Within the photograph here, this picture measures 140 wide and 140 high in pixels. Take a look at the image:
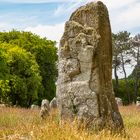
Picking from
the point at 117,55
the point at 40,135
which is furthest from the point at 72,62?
the point at 117,55

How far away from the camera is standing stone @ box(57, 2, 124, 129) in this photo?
47.1 feet

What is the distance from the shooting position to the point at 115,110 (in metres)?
14.9

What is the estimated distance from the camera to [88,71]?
1450 cm

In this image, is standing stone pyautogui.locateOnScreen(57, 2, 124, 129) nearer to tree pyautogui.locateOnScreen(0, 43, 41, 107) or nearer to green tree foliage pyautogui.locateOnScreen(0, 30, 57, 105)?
tree pyautogui.locateOnScreen(0, 43, 41, 107)

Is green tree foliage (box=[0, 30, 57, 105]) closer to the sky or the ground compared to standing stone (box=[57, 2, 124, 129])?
closer to the sky

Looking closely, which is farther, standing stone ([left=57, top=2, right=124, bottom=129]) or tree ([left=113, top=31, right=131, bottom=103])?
tree ([left=113, top=31, right=131, bottom=103])

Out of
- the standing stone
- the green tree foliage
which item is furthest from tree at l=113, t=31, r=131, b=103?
the standing stone

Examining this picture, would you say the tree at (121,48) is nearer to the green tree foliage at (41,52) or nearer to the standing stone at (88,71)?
the green tree foliage at (41,52)

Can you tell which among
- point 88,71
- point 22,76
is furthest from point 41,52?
point 88,71

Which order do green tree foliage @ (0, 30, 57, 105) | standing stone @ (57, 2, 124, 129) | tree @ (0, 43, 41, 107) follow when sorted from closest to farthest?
standing stone @ (57, 2, 124, 129), tree @ (0, 43, 41, 107), green tree foliage @ (0, 30, 57, 105)

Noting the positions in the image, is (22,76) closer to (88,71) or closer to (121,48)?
(121,48)

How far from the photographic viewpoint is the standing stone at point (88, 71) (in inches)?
566

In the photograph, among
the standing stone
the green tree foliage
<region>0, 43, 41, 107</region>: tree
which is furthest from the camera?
the green tree foliage

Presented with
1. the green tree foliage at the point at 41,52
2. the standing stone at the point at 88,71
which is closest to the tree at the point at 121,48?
the green tree foliage at the point at 41,52
